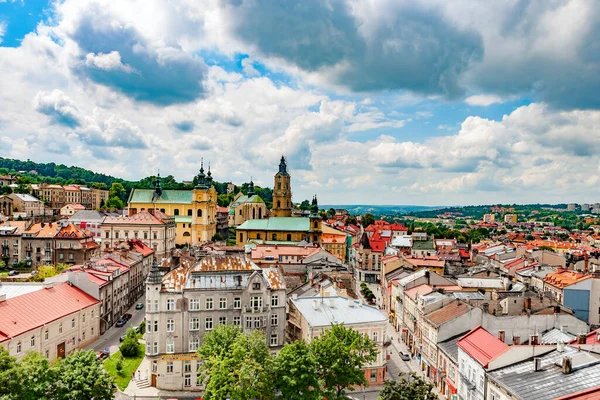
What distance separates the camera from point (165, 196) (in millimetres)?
147125

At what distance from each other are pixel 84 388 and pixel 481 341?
109 feet

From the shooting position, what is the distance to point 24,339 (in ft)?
155

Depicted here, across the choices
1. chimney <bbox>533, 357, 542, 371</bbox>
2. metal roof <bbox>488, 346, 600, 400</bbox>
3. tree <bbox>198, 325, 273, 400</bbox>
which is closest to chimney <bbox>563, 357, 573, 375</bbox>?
metal roof <bbox>488, 346, 600, 400</bbox>

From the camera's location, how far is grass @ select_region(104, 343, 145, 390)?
49.5 m

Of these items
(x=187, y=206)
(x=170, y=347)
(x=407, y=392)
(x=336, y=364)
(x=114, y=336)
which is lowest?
(x=114, y=336)

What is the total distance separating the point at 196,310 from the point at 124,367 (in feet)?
36.4

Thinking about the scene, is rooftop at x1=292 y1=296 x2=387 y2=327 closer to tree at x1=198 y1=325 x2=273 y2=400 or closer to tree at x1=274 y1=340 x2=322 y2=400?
tree at x1=274 y1=340 x2=322 y2=400

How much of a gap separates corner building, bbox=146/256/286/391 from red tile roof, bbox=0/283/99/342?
12.4 metres

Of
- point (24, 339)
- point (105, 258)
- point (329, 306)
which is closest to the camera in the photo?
point (24, 339)

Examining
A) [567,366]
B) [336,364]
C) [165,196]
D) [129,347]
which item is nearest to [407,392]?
[336,364]

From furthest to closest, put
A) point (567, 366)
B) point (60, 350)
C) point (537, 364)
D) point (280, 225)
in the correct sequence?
point (280, 225)
point (60, 350)
point (537, 364)
point (567, 366)

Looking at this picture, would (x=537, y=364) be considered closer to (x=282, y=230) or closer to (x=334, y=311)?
(x=334, y=311)

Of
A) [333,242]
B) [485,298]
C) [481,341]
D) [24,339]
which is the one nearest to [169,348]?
[24,339]

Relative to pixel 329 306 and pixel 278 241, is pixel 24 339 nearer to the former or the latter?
pixel 329 306
